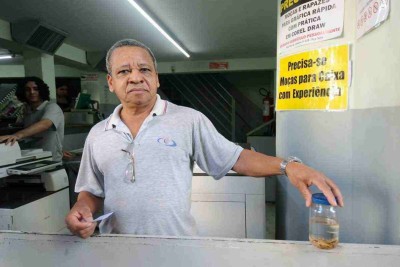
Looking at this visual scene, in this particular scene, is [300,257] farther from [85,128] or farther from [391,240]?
[85,128]

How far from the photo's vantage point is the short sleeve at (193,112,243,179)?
1119 mm

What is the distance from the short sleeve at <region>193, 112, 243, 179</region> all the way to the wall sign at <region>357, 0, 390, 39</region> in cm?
60

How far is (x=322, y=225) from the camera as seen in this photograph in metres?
0.75

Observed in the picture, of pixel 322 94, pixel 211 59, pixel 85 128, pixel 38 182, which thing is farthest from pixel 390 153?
pixel 211 59

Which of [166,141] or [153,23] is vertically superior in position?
[153,23]

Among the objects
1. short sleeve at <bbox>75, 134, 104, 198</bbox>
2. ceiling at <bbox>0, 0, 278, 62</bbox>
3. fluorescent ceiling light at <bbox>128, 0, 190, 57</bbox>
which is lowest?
short sleeve at <bbox>75, 134, 104, 198</bbox>

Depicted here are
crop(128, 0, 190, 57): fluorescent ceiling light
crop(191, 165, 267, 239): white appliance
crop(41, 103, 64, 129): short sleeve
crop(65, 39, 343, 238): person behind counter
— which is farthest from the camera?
crop(128, 0, 190, 57): fluorescent ceiling light

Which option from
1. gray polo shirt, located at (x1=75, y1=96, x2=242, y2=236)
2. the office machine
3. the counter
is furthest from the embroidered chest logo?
the office machine

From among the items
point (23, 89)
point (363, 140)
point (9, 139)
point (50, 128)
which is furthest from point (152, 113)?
point (23, 89)

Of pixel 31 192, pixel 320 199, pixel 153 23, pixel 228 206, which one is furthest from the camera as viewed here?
pixel 153 23

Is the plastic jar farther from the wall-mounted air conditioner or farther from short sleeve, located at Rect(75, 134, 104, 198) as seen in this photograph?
the wall-mounted air conditioner

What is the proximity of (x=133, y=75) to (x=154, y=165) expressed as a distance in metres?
0.35

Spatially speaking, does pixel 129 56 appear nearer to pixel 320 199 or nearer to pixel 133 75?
pixel 133 75

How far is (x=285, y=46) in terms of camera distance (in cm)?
126
